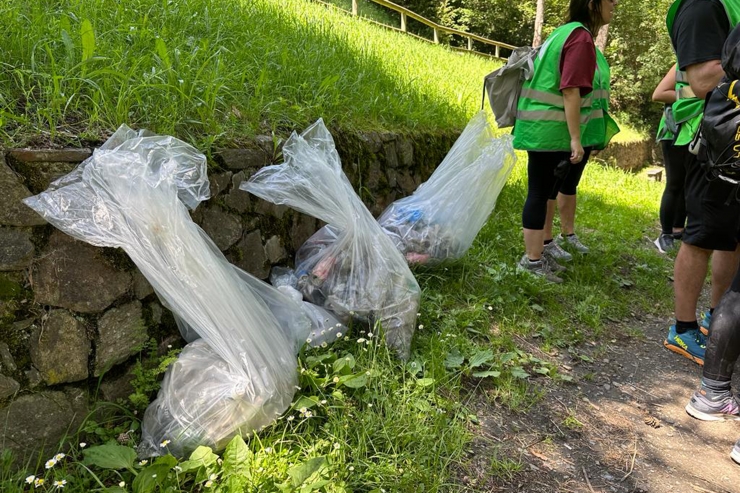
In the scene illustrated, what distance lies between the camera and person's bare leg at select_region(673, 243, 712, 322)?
233 cm

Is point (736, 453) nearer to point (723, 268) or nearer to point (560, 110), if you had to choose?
point (723, 268)

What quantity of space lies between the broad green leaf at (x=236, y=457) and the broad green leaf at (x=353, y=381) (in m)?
0.43

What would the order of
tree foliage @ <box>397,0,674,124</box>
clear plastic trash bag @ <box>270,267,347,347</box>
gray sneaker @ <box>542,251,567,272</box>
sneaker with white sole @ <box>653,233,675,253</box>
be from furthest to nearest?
tree foliage @ <box>397,0,674,124</box> < sneaker with white sole @ <box>653,233,675,253</box> < gray sneaker @ <box>542,251,567,272</box> < clear plastic trash bag @ <box>270,267,347,347</box>

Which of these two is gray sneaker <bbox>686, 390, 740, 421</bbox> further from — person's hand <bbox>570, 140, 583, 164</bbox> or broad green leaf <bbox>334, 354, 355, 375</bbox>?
broad green leaf <bbox>334, 354, 355, 375</bbox>

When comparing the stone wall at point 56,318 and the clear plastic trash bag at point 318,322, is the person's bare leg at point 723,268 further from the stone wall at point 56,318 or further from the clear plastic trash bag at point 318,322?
the stone wall at point 56,318

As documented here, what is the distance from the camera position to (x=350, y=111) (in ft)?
10.4

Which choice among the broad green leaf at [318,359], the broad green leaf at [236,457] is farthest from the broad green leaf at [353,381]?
the broad green leaf at [236,457]

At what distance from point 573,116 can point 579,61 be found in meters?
0.28

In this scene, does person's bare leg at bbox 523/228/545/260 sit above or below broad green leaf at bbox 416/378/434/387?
above

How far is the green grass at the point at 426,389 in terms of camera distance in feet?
4.91

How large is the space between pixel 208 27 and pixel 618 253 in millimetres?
3207

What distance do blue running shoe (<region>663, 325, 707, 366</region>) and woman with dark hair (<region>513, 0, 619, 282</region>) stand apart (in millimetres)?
760

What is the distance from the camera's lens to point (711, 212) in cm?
216

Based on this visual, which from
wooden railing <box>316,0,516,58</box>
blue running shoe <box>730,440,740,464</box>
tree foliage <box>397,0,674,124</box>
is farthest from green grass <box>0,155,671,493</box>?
tree foliage <box>397,0,674,124</box>
